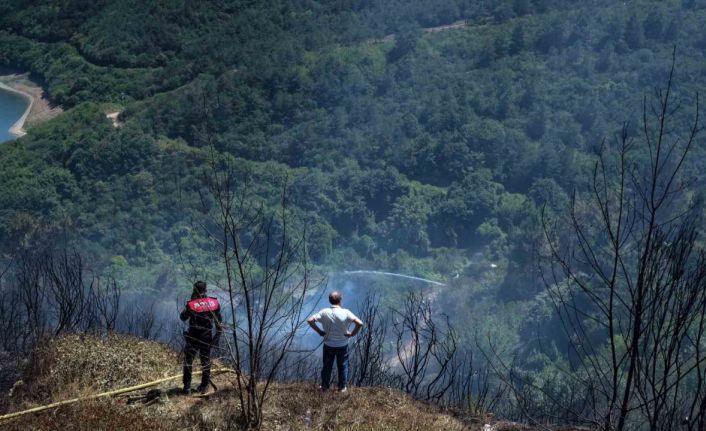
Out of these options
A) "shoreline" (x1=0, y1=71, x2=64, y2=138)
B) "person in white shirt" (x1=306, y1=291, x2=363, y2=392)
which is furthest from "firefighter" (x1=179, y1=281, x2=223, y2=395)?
"shoreline" (x1=0, y1=71, x2=64, y2=138)

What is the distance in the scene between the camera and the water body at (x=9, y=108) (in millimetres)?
66562

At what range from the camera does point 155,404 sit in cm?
1248

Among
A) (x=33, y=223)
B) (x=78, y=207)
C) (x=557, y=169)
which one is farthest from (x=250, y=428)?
(x=557, y=169)

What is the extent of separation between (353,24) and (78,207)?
42175mm

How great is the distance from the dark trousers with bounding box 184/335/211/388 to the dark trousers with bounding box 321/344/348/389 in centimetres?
170

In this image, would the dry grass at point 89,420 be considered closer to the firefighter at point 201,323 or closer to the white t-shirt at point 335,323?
the firefighter at point 201,323

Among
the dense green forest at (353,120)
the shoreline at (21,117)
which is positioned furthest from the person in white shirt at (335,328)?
the shoreline at (21,117)

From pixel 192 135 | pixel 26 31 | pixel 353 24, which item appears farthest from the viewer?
pixel 353 24

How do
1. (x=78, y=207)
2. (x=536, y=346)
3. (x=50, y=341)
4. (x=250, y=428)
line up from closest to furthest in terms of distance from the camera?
(x=250, y=428), (x=50, y=341), (x=536, y=346), (x=78, y=207)

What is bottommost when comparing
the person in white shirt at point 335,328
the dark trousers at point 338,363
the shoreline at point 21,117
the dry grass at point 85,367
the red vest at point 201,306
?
the shoreline at point 21,117

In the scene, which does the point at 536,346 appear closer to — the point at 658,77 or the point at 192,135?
the point at 192,135

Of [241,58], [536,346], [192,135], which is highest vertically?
[241,58]

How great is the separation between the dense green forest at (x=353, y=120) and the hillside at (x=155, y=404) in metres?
41.2

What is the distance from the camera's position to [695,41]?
9362 centimetres
